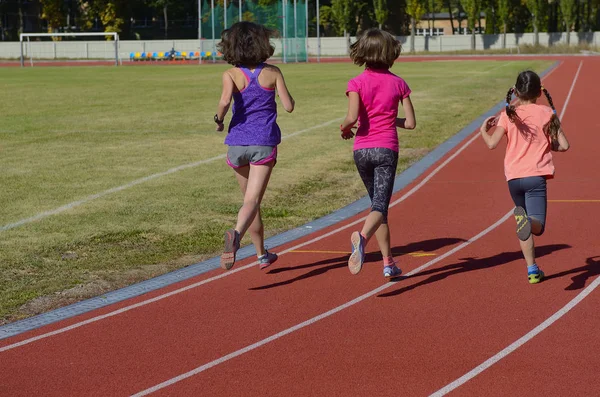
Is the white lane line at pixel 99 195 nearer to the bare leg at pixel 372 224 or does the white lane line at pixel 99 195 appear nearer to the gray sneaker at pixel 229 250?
the gray sneaker at pixel 229 250

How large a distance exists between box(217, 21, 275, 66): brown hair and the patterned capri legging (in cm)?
96

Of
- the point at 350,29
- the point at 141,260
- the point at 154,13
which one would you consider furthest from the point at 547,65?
the point at 154,13

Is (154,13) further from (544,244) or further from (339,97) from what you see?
(544,244)

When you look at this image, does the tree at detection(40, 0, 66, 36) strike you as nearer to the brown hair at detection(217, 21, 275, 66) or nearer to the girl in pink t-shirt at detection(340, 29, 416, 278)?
the brown hair at detection(217, 21, 275, 66)

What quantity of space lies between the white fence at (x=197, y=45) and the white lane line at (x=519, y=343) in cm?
7167

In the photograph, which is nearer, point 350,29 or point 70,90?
point 70,90

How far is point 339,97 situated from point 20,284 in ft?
71.4

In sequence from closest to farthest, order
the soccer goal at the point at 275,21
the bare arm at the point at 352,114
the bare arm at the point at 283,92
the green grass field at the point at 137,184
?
the bare arm at the point at 352,114 < the bare arm at the point at 283,92 < the green grass field at the point at 137,184 < the soccer goal at the point at 275,21

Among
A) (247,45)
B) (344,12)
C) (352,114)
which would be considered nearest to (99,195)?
(247,45)

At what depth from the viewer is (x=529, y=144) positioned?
23.7 ft

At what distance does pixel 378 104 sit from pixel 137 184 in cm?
627

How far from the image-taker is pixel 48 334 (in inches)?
253

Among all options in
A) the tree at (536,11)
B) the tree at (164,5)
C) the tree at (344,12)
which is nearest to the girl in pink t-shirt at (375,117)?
the tree at (536,11)

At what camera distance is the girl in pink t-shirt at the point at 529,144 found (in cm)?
716
